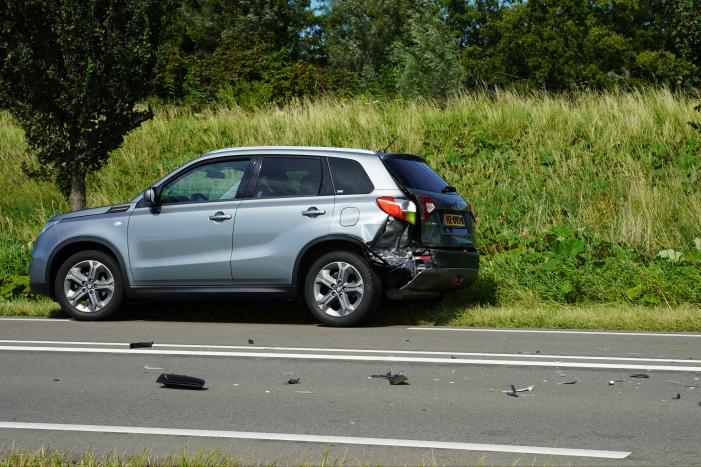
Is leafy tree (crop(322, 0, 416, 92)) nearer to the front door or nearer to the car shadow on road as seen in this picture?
the car shadow on road

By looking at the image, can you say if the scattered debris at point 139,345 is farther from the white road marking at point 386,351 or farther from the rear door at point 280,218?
the rear door at point 280,218

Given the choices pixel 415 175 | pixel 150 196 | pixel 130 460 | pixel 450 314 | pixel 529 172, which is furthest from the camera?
pixel 529 172

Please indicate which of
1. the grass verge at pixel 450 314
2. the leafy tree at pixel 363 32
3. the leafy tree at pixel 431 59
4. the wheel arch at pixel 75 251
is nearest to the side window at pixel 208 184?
the wheel arch at pixel 75 251

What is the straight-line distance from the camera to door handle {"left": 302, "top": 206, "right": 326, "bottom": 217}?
35.3ft

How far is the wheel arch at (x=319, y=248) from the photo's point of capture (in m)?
10.7

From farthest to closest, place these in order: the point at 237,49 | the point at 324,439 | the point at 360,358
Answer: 1. the point at 237,49
2. the point at 360,358
3. the point at 324,439

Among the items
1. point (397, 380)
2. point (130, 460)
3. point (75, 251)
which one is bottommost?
point (397, 380)

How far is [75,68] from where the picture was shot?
575 inches

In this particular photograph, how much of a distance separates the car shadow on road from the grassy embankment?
5cm

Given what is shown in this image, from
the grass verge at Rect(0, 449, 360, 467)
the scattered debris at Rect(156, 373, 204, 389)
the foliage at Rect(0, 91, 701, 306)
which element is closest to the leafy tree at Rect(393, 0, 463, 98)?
the foliage at Rect(0, 91, 701, 306)

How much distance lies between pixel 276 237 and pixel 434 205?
66.4 inches

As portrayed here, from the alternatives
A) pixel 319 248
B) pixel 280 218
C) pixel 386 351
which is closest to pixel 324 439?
pixel 386 351

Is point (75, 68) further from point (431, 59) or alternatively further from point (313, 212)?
point (431, 59)

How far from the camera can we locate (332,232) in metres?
10.7
